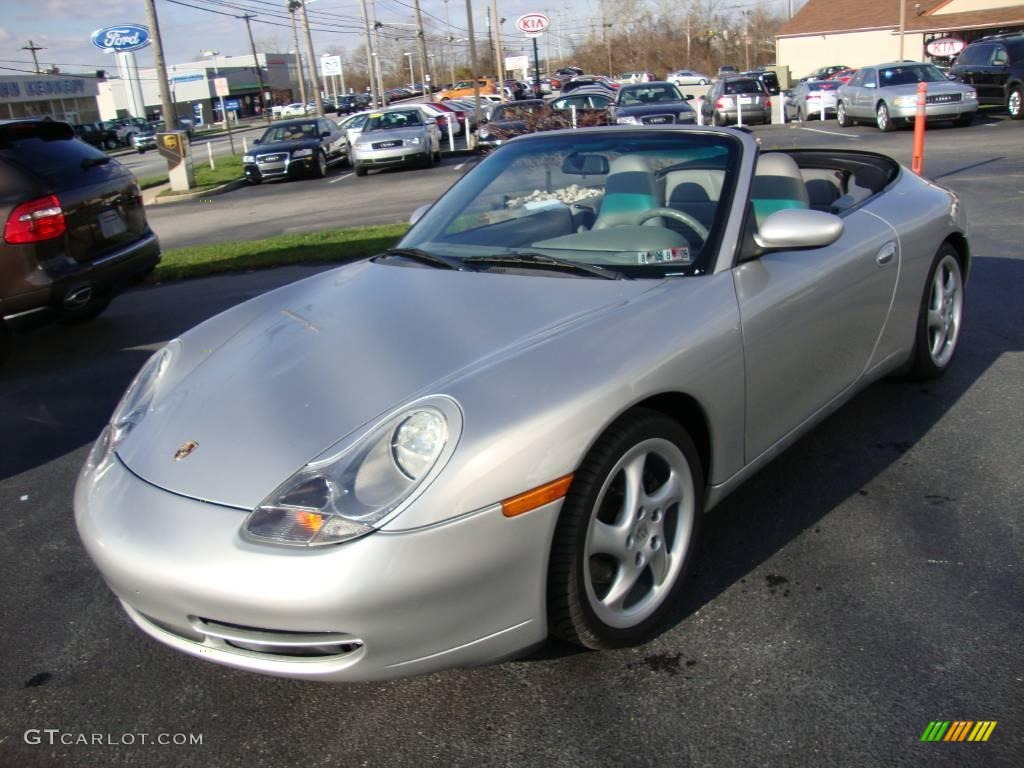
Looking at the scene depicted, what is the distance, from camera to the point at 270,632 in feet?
7.32

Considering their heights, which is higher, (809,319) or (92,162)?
(92,162)

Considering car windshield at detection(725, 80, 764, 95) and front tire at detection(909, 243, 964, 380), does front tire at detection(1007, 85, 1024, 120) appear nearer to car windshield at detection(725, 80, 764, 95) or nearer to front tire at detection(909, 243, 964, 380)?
car windshield at detection(725, 80, 764, 95)

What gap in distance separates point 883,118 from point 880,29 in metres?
36.2

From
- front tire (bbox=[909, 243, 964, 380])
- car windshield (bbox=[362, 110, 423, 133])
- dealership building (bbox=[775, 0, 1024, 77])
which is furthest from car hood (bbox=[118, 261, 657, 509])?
dealership building (bbox=[775, 0, 1024, 77])

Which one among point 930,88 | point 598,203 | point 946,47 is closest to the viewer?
point 598,203

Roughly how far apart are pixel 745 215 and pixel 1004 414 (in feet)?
6.19

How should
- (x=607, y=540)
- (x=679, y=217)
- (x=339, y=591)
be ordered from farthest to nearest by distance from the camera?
1. (x=679, y=217)
2. (x=607, y=540)
3. (x=339, y=591)

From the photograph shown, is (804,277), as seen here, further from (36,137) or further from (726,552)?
(36,137)

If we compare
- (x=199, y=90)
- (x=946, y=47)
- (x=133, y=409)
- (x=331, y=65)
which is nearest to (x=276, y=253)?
(x=133, y=409)

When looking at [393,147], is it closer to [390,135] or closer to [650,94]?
[390,135]

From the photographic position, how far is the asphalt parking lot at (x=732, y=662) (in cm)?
232

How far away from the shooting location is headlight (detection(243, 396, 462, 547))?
2184 millimetres

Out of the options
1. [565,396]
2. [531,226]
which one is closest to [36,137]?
[531,226]

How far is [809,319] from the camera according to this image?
330cm
